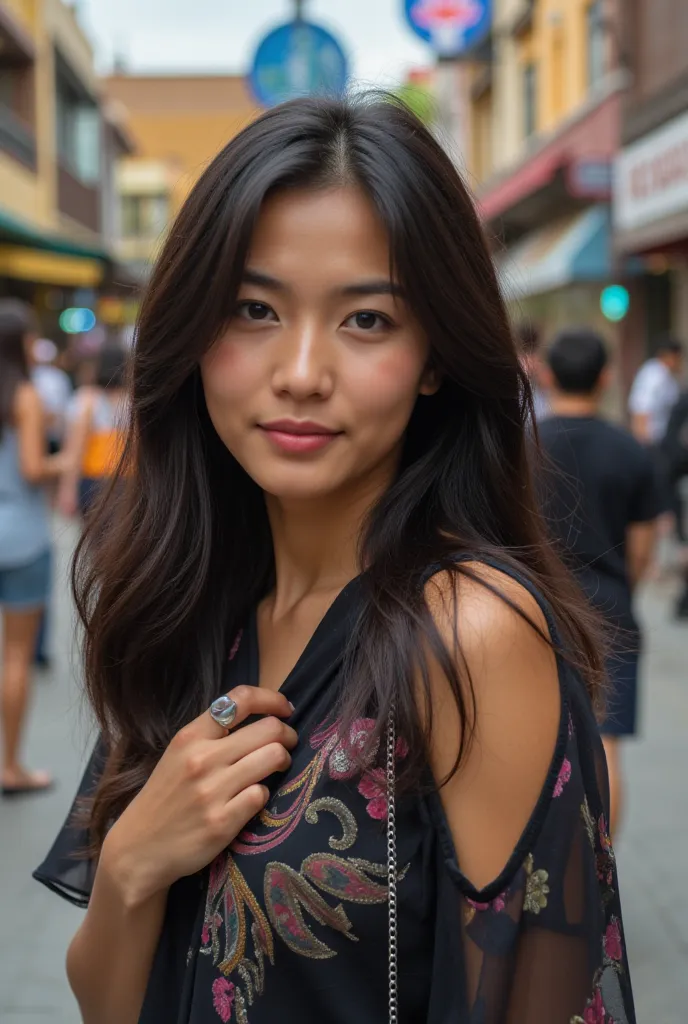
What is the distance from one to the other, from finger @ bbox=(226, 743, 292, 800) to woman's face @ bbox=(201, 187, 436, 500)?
0.98 feet

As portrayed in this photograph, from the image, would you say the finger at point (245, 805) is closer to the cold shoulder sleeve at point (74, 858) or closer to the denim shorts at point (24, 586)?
the cold shoulder sleeve at point (74, 858)

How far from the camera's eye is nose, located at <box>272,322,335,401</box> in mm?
1442

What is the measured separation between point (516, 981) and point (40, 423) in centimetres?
470

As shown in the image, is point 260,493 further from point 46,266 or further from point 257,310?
point 46,266

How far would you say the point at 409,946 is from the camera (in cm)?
134

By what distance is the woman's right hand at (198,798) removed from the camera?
57.0 inches

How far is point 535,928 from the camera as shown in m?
1.25

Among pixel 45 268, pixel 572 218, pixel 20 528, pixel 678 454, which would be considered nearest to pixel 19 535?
pixel 20 528

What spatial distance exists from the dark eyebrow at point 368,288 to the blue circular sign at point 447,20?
15.7 m

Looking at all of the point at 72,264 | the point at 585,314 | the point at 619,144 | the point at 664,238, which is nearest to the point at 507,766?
the point at 664,238

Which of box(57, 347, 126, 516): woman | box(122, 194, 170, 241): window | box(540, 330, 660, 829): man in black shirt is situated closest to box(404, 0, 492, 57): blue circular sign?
box(57, 347, 126, 516): woman

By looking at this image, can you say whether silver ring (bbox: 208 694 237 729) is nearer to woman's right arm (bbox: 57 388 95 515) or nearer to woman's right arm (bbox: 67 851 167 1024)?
woman's right arm (bbox: 67 851 167 1024)

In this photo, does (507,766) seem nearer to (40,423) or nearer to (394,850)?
(394,850)

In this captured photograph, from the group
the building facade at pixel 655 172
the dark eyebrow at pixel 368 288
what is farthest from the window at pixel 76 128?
the dark eyebrow at pixel 368 288
